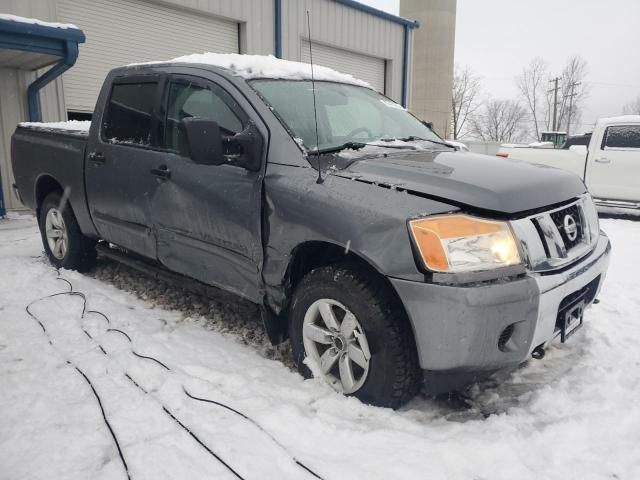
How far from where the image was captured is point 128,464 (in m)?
2.12

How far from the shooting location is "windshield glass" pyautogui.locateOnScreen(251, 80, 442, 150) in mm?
3014

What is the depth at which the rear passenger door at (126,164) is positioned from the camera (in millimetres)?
3631

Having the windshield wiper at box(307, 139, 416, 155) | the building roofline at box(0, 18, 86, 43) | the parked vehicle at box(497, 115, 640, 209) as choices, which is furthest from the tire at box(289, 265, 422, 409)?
the parked vehicle at box(497, 115, 640, 209)

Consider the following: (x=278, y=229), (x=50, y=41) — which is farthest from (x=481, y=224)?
(x=50, y=41)

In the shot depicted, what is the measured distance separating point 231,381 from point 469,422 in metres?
1.26

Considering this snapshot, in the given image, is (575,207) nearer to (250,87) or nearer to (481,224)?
(481,224)

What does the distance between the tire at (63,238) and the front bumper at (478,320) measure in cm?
352

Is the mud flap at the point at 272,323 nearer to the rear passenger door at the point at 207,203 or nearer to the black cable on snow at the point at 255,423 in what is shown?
the rear passenger door at the point at 207,203

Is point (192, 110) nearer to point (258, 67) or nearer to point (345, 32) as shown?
point (258, 67)

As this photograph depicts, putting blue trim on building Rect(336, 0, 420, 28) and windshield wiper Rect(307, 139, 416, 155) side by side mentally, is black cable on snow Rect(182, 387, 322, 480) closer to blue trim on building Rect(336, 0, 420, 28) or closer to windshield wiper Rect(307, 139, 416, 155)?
windshield wiper Rect(307, 139, 416, 155)

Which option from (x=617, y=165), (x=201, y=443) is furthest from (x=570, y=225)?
(x=617, y=165)

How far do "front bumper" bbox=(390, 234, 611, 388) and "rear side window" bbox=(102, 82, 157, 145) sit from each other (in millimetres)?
2354

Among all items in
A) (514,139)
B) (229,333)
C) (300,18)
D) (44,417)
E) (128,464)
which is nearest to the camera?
(128,464)

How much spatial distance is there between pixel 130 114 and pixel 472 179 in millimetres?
2677
